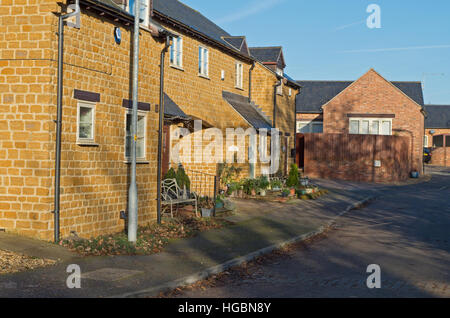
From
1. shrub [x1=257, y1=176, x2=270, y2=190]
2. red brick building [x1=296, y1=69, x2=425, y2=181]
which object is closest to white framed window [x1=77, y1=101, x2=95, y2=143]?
shrub [x1=257, y1=176, x2=270, y2=190]

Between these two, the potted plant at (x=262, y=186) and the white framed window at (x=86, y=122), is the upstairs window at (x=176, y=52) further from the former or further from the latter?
the white framed window at (x=86, y=122)

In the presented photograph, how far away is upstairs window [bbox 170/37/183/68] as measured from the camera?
19141mm

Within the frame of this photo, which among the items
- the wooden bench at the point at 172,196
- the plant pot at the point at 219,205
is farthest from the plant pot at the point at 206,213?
the plant pot at the point at 219,205

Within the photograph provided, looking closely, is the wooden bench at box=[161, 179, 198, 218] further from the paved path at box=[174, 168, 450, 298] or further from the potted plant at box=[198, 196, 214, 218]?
the paved path at box=[174, 168, 450, 298]

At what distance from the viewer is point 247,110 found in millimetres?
25406

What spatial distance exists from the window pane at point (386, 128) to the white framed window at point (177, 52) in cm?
2957

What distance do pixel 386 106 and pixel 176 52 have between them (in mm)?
30290

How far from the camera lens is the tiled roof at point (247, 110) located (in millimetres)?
23819

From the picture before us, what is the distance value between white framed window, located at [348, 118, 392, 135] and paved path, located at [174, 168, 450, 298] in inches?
1112

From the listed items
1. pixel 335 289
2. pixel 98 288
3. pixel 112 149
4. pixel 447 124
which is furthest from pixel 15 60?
pixel 447 124

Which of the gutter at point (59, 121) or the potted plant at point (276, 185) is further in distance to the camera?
the potted plant at point (276, 185)

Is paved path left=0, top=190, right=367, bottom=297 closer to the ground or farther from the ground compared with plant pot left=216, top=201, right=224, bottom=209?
closer to the ground

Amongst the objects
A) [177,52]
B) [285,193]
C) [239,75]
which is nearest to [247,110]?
[239,75]
